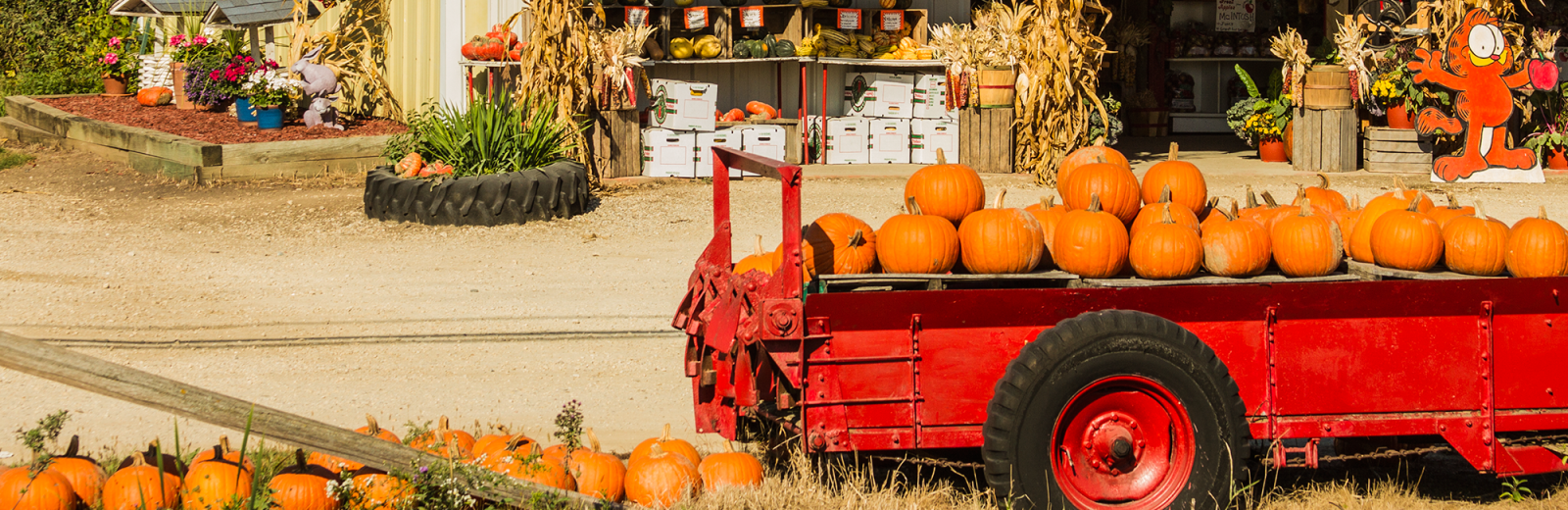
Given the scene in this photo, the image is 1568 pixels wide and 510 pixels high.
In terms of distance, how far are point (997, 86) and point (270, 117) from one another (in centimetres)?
790

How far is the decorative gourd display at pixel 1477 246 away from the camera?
416 centimetres

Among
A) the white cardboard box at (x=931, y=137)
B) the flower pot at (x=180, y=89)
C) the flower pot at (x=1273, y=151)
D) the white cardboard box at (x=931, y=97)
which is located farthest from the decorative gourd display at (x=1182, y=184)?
the flower pot at (x=180, y=89)

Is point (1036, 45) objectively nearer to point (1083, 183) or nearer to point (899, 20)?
point (899, 20)

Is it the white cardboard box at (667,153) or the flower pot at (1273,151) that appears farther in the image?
the flower pot at (1273,151)

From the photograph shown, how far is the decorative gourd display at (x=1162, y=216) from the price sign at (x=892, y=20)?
1083 centimetres

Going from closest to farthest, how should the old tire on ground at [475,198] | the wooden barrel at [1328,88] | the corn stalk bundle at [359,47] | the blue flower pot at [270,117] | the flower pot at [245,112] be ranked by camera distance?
the old tire on ground at [475,198], the wooden barrel at [1328,88], the blue flower pot at [270,117], the flower pot at [245,112], the corn stalk bundle at [359,47]

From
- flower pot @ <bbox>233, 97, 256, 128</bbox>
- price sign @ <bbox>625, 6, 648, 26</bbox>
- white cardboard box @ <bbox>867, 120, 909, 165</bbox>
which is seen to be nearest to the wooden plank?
price sign @ <bbox>625, 6, 648, 26</bbox>

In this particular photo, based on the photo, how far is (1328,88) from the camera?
12.8m

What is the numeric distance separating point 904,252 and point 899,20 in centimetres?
1126

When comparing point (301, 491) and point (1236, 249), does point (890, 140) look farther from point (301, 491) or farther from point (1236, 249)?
point (301, 491)

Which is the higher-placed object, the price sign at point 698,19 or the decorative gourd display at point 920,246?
the price sign at point 698,19

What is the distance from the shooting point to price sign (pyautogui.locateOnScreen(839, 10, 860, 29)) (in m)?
14.3

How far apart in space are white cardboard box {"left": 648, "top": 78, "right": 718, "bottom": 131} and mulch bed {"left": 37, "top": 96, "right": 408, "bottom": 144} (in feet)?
10.3

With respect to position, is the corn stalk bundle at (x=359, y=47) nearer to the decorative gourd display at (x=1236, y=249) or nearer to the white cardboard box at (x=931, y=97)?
the white cardboard box at (x=931, y=97)
